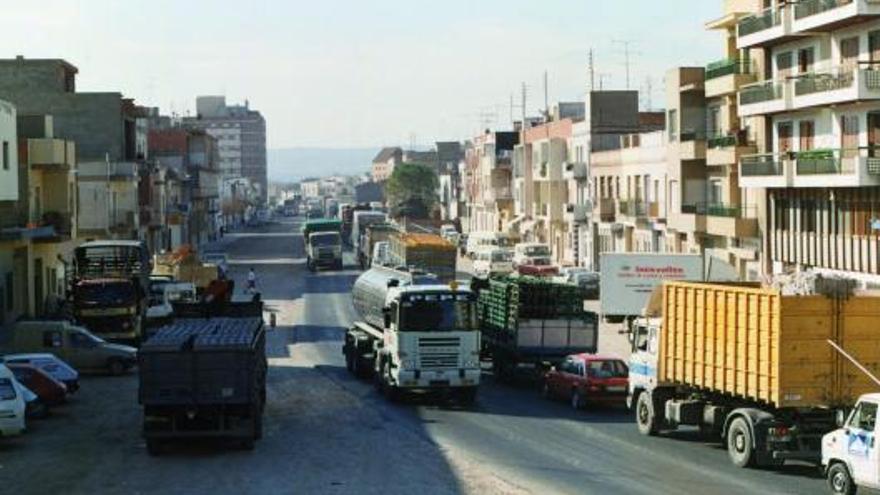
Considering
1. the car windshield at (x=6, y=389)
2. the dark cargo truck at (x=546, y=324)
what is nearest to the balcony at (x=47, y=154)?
the dark cargo truck at (x=546, y=324)

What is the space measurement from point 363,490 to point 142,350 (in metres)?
6.91

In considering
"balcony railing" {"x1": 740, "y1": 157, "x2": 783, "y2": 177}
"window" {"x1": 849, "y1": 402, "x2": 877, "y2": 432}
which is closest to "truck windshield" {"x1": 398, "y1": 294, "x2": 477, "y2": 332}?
"window" {"x1": 849, "y1": 402, "x2": 877, "y2": 432}

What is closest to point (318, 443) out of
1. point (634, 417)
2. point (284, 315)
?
point (634, 417)

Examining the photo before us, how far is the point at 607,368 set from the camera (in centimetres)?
4256

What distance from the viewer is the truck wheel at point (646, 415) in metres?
36.3

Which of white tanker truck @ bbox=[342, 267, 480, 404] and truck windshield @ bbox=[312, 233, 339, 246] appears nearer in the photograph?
white tanker truck @ bbox=[342, 267, 480, 404]

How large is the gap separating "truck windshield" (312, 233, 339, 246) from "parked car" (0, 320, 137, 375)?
61.7m

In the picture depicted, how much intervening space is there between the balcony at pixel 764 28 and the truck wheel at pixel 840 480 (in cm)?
3789

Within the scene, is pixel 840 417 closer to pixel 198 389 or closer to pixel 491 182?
pixel 198 389

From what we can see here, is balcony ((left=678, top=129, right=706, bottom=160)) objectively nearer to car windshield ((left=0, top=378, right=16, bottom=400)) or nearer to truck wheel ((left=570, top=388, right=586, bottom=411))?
truck wheel ((left=570, top=388, right=586, bottom=411))

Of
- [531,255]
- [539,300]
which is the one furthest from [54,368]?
[531,255]

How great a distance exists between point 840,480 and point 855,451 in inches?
31.8

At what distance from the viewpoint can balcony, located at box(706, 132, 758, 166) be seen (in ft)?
241

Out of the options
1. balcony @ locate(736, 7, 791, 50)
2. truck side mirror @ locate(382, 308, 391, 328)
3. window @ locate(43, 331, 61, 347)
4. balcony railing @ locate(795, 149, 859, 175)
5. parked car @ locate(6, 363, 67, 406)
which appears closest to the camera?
parked car @ locate(6, 363, 67, 406)
